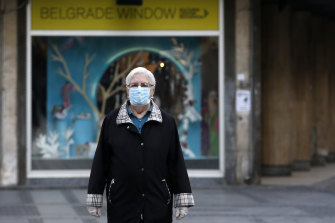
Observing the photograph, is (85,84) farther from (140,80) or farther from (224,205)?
(140,80)

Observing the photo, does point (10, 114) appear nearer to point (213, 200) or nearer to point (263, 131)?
point (213, 200)

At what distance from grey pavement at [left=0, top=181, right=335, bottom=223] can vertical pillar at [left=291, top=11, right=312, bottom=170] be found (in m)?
3.65

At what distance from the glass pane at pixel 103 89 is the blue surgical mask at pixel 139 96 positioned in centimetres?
898

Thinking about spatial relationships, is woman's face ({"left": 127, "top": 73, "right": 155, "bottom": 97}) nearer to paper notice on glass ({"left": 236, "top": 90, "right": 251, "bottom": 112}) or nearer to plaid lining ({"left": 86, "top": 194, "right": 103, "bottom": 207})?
plaid lining ({"left": 86, "top": 194, "right": 103, "bottom": 207})

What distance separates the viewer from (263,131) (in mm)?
16750

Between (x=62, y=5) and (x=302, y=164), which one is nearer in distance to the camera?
(x=62, y=5)

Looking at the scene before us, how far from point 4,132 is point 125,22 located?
9.85 ft

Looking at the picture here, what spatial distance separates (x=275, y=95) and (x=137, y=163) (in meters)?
11.2

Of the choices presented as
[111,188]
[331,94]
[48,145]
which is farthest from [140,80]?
[331,94]

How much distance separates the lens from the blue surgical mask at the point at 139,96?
5.65m

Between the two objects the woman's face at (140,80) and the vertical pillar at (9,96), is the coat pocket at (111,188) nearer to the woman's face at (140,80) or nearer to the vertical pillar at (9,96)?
the woman's face at (140,80)

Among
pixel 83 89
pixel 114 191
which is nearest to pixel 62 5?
pixel 83 89

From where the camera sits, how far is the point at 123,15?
14.8m

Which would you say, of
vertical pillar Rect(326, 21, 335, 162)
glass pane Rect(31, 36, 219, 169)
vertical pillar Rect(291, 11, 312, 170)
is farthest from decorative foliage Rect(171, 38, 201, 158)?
vertical pillar Rect(326, 21, 335, 162)
